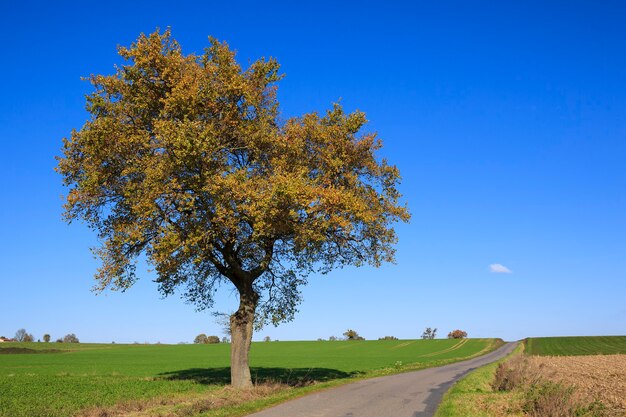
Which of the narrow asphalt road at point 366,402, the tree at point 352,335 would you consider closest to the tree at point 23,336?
the tree at point 352,335

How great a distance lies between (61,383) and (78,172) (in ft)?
53.1

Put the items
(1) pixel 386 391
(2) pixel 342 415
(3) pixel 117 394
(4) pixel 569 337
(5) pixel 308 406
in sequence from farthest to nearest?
(4) pixel 569 337 < (3) pixel 117 394 < (1) pixel 386 391 < (5) pixel 308 406 < (2) pixel 342 415

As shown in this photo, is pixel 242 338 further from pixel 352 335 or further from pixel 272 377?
pixel 352 335

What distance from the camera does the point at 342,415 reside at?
1773cm

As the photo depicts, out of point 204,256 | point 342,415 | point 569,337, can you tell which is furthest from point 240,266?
point 569,337

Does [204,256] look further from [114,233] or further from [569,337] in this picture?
[569,337]

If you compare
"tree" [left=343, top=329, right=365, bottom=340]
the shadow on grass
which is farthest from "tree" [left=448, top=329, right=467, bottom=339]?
the shadow on grass

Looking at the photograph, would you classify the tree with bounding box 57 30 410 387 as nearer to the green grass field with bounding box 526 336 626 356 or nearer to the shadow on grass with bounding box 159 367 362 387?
the shadow on grass with bounding box 159 367 362 387

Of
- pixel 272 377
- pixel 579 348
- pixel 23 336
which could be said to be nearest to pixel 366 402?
pixel 272 377

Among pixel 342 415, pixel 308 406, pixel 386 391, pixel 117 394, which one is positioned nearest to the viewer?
pixel 342 415

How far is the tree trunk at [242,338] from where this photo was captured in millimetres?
27844

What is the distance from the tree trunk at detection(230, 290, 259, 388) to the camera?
91.4ft

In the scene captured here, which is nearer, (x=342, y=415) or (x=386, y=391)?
(x=342, y=415)

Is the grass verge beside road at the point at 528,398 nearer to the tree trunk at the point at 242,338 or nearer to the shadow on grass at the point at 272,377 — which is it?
the shadow on grass at the point at 272,377
